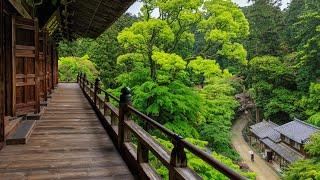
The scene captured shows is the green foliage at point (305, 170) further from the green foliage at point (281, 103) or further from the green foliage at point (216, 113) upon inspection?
the green foliage at point (281, 103)

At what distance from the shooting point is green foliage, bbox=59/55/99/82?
2720 cm

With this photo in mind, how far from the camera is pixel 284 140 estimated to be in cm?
2877

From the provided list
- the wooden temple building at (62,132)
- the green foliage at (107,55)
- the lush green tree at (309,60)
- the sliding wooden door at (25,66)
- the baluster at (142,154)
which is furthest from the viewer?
the green foliage at (107,55)

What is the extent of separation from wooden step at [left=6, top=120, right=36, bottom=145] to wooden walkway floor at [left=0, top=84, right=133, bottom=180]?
11cm

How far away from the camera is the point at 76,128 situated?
734 centimetres

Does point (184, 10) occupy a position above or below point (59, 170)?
above

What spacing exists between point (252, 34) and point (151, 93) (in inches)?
1202

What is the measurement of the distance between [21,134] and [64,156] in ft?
4.81


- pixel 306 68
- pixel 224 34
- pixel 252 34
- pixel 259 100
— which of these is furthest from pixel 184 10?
pixel 252 34

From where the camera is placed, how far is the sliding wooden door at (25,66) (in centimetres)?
637

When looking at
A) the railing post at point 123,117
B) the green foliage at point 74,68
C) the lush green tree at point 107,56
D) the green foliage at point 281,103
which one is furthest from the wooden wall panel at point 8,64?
the green foliage at point 281,103

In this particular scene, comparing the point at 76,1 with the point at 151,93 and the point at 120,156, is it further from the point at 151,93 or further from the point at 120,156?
the point at 151,93

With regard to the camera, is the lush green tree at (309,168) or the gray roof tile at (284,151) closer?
the lush green tree at (309,168)

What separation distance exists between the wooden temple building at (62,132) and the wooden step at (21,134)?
0.02 m
